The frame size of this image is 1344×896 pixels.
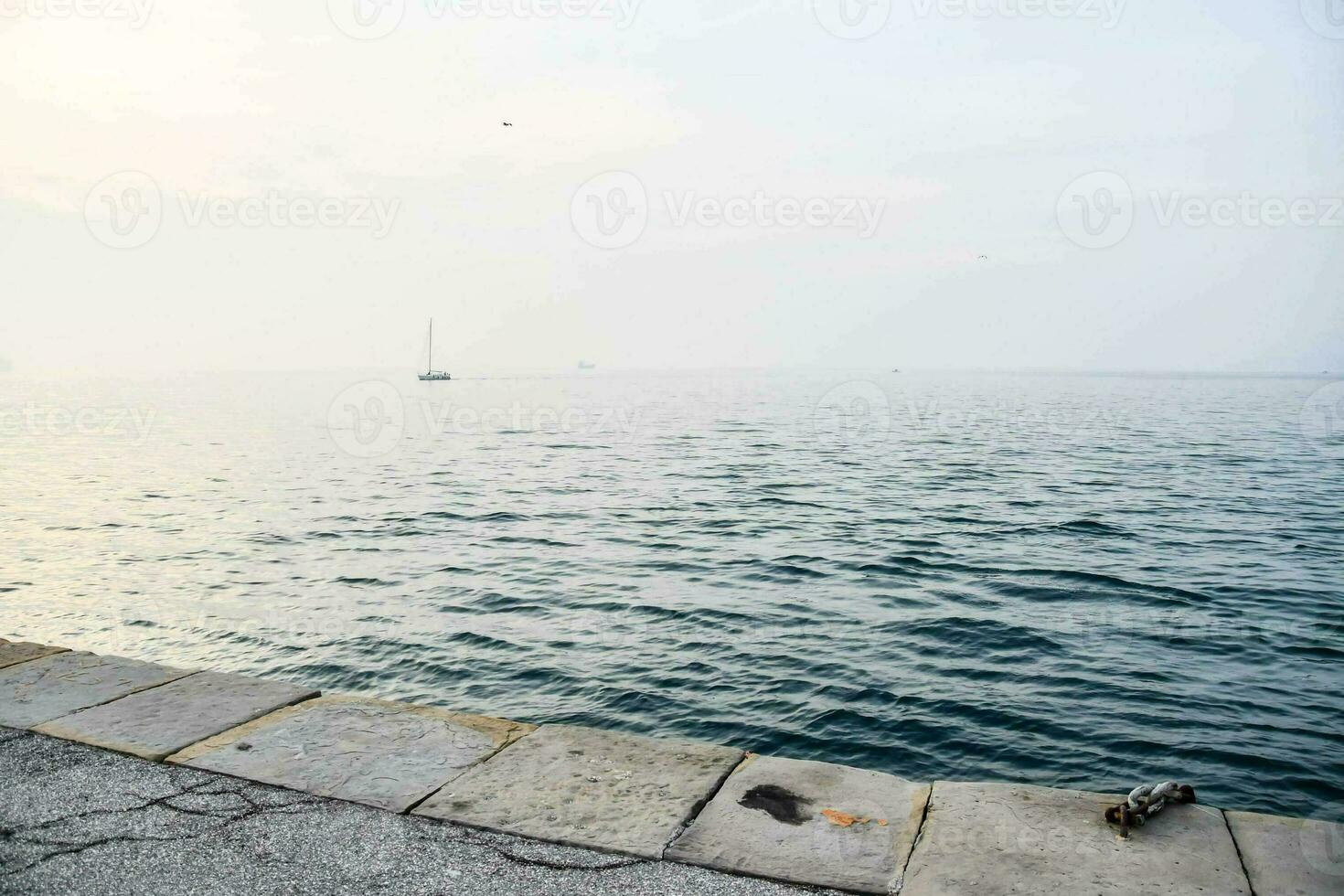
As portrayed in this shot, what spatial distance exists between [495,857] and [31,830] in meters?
1.78

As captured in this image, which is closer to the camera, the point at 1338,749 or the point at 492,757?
the point at 492,757

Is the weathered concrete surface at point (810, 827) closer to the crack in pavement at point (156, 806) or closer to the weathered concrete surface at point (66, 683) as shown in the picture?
the crack in pavement at point (156, 806)

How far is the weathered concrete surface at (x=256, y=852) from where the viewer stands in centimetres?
317

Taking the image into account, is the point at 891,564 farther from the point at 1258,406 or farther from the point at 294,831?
the point at 1258,406

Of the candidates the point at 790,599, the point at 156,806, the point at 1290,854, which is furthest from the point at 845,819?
the point at 790,599

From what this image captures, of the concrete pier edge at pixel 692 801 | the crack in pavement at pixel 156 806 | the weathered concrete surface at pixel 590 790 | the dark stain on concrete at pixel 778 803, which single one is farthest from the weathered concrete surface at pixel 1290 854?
the crack in pavement at pixel 156 806

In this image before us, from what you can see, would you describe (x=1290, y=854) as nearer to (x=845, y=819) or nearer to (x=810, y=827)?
(x=845, y=819)

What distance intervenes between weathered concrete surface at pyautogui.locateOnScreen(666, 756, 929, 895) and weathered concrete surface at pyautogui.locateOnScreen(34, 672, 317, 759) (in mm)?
2535

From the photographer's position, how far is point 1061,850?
341cm

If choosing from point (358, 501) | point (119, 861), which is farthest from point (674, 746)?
point (358, 501)

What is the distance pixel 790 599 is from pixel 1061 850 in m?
8.48

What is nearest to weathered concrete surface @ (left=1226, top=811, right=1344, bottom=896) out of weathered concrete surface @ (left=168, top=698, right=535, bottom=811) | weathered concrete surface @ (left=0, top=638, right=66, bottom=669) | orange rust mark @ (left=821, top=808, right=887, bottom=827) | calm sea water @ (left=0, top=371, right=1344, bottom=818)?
orange rust mark @ (left=821, top=808, right=887, bottom=827)

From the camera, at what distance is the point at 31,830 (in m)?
3.50

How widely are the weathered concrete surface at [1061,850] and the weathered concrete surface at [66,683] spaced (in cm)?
426
